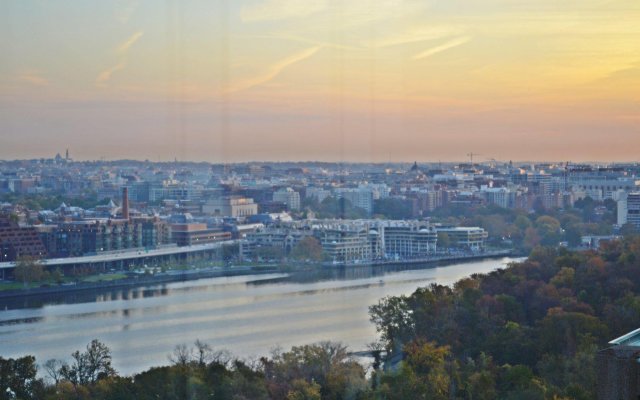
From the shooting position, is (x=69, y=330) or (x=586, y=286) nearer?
(x=586, y=286)

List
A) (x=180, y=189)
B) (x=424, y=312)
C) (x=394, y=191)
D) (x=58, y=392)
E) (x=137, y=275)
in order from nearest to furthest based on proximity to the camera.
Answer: (x=58, y=392) → (x=424, y=312) → (x=137, y=275) → (x=180, y=189) → (x=394, y=191)

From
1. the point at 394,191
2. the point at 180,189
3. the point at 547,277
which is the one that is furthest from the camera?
the point at 394,191

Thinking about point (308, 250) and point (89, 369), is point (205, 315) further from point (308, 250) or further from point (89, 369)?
point (308, 250)

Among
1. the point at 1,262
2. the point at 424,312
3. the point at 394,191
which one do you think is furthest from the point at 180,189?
the point at 424,312

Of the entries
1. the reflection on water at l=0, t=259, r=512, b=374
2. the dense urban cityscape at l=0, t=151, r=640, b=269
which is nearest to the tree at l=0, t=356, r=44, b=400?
the reflection on water at l=0, t=259, r=512, b=374

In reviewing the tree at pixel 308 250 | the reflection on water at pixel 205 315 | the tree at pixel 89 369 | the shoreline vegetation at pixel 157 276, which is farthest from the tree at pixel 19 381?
the tree at pixel 308 250

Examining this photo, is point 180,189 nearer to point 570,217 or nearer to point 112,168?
point 112,168

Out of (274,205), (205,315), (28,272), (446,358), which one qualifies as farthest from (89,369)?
(274,205)

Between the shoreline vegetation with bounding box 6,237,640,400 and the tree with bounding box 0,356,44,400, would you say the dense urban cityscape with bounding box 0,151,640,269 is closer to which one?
the shoreline vegetation with bounding box 6,237,640,400
